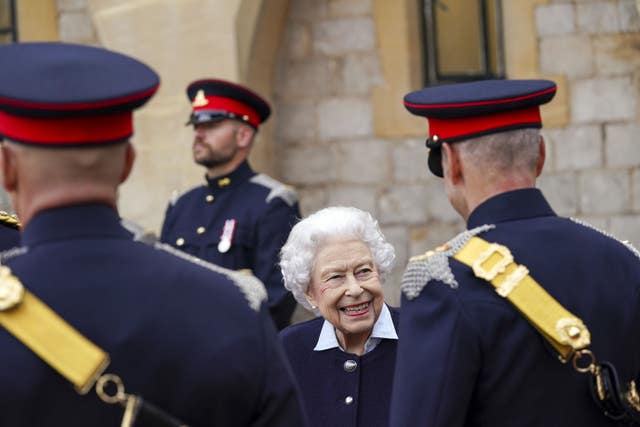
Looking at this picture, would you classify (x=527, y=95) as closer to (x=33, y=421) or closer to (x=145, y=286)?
(x=145, y=286)

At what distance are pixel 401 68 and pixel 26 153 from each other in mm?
6087

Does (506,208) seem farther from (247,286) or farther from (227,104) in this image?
(227,104)

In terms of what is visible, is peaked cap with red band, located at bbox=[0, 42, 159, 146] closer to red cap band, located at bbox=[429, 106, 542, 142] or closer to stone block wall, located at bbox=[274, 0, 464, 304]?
red cap band, located at bbox=[429, 106, 542, 142]

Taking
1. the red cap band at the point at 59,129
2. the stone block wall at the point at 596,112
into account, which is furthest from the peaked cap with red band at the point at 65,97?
the stone block wall at the point at 596,112

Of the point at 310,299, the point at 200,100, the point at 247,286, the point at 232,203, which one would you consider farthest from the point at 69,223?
the point at 200,100

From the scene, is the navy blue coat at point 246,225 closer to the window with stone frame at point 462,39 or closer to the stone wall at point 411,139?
the stone wall at point 411,139

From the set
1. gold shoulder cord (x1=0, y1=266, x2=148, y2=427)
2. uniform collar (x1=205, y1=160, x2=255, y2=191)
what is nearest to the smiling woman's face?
gold shoulder cord (x1=0, y1=266, x2=148, y2=427)

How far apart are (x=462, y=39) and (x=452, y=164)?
5.39 metres

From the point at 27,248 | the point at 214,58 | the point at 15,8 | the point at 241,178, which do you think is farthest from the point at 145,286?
the point at 15,8

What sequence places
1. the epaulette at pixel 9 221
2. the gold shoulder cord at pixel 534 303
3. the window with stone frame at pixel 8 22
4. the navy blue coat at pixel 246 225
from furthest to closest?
the window with stone frame at pixel 8 22 < the navy blue coat at pixel 246 225 < the epaulette at pixel 9 221 < the gold shoulder cord at pixel 534 303

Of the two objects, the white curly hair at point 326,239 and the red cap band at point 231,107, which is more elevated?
the white curly hair at point 326,239

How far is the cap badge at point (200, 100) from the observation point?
6.71 metres

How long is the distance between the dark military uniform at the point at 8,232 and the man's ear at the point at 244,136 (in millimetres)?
2681

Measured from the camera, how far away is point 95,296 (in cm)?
227
